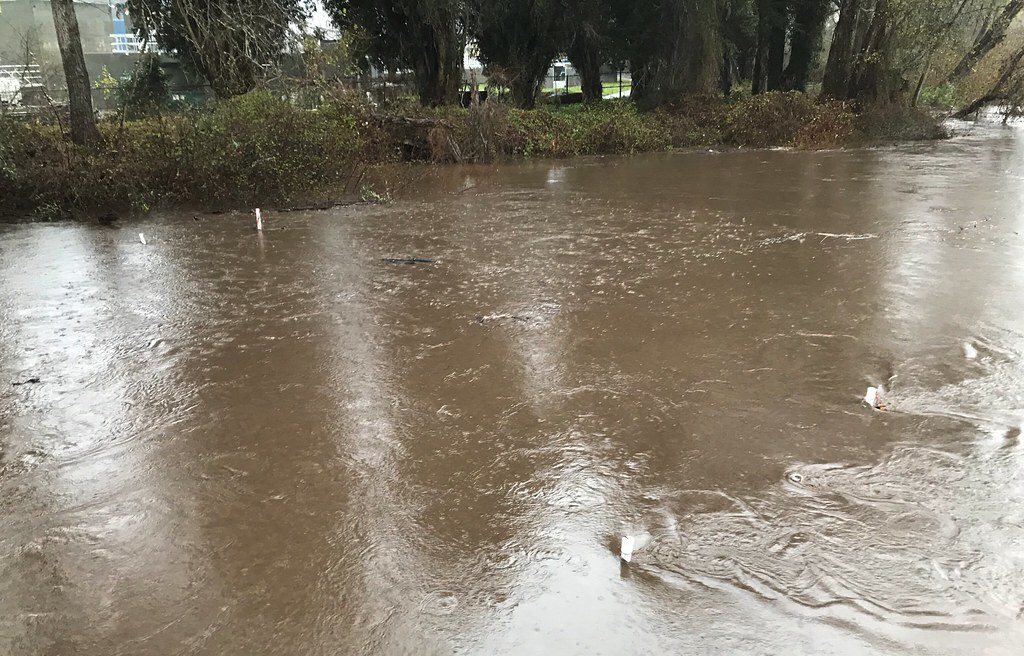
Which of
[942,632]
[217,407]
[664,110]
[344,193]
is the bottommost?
[942,632]

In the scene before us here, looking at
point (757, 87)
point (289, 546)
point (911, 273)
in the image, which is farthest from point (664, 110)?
point (289, 546)

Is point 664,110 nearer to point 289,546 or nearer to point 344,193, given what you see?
point 344,193

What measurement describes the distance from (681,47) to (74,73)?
16070 millimetres

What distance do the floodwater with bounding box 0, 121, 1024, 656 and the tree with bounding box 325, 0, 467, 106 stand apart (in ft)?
46.5

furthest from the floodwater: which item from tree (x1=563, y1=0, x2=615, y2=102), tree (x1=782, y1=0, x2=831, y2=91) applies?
tree (x1=782, y1=0, x2=831, y2=91)

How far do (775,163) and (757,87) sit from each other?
51.3 ft

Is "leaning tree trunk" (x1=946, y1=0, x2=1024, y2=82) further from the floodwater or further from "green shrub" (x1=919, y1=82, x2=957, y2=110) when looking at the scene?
the floodwater

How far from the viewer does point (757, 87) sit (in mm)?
31234

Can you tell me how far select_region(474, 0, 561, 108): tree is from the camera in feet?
76.4

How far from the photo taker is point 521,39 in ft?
82.9

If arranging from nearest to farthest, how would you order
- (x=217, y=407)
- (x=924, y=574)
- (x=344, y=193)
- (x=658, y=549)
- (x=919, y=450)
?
(x=924, y=574) < (x=658, y=549) < (x=919, y=450) < (x=217, y=407) < (x=344, y=193)

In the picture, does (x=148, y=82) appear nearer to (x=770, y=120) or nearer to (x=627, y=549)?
(x=770, y=120)

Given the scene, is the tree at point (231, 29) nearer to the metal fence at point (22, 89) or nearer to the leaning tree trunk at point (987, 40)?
the metal fence at point (22, 89)

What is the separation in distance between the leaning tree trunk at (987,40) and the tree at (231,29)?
19484 millimetres
